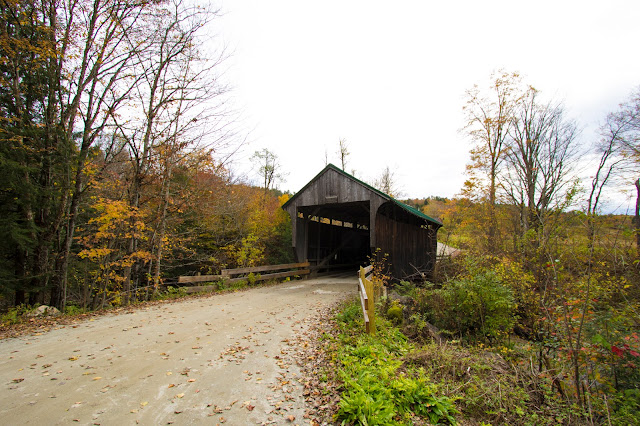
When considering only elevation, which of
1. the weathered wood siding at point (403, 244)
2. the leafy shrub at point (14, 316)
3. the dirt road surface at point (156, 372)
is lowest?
the leafy shrub at point (14, 316)

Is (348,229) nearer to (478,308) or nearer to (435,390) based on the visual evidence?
(478,308)

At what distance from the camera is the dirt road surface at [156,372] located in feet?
9.33

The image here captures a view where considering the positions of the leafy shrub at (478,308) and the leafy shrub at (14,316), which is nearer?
the leafy shrub at (14,316)

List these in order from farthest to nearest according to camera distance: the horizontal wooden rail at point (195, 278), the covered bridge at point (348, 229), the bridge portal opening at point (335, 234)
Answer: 1. the bridge portal opening at point (335, 234)
2. the covered bridge at point (348, 229)
3. the horizontal wooden rail at point (195, 278)

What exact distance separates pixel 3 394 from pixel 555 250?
766 cm

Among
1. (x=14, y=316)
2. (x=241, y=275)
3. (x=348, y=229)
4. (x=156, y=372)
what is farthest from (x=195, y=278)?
(x=348, y=229)

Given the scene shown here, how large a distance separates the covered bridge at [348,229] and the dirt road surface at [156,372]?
246 inches

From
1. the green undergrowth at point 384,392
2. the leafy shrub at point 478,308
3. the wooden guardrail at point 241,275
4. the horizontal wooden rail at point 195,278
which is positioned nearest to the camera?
the green undergrowth at point 384,392

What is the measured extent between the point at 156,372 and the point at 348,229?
1513 centimetres

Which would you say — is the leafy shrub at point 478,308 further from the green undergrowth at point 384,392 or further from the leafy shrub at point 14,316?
the leafy shrub at point 14,316

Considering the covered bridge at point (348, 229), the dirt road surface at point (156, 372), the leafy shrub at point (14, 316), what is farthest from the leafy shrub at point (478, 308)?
the leafy shrub at point (14, 316)

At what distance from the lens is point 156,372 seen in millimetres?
3672

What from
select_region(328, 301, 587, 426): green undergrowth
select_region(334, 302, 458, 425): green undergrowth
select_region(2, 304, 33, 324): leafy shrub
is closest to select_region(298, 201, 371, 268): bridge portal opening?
select_region(328, 301, 587, 426): green undergrowth

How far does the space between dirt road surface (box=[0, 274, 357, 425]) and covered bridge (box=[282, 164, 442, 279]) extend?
6.25m
